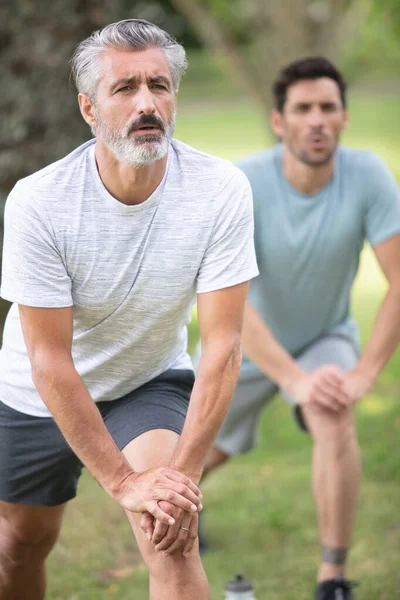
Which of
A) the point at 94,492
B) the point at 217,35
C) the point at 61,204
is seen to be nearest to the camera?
the point at 61,204

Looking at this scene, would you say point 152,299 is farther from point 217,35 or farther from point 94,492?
point 217,35

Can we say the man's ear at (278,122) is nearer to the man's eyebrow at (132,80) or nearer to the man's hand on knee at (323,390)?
the man's hand on knee at (323,390)

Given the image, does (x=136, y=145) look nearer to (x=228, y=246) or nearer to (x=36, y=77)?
(x=228, y=246)

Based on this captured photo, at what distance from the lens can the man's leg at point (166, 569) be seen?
2.97m

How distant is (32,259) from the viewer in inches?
123

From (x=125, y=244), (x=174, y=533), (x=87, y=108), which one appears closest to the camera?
(x=174, y=533)

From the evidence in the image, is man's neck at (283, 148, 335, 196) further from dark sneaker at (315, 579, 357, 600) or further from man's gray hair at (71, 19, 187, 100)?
dark sneaker at (315, 579, 357, 600)

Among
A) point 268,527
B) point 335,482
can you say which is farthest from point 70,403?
point 268,527

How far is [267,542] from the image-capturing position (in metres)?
5.02

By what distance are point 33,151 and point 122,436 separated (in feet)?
9.77

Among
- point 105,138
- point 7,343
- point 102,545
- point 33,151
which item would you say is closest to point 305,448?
point 102,545

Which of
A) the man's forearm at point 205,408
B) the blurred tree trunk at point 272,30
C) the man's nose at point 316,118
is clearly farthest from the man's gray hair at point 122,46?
the blurred tree trunk at point 272,30

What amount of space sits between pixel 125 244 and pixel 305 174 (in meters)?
1.71

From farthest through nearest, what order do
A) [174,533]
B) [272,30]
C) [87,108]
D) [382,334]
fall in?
[272,30] < [382,334] < [87,108] < [174,533]
